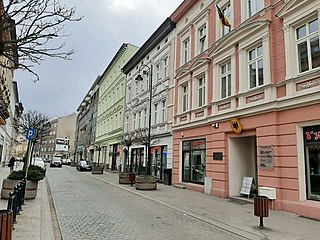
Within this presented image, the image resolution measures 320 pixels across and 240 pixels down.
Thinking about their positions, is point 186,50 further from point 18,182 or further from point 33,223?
point 33,223

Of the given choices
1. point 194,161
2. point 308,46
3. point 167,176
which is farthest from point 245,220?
point 167,176

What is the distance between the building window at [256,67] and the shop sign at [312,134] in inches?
121

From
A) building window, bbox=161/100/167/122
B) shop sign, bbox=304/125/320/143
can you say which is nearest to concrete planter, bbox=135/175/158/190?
building window, bbox=161/100/167/122

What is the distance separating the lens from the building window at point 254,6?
43.8 feet

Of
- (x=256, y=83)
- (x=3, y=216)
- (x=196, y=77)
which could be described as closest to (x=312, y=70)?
(x=256, y=83)

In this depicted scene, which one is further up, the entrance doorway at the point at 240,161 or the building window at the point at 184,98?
the building window at the point at 184,98

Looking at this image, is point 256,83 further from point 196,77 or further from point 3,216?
point 3,216

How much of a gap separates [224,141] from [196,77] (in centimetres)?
534

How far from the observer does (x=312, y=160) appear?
10.2 m

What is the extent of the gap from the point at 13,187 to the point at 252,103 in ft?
34.2

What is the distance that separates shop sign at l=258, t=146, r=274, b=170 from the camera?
11.4 metres

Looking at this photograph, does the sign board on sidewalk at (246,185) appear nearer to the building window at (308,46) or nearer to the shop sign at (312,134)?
the shop sign at (312,134)

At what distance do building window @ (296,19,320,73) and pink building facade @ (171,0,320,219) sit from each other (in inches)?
1.4

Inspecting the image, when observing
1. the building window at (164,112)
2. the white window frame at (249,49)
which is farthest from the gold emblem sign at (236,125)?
the building window at (164,112)
